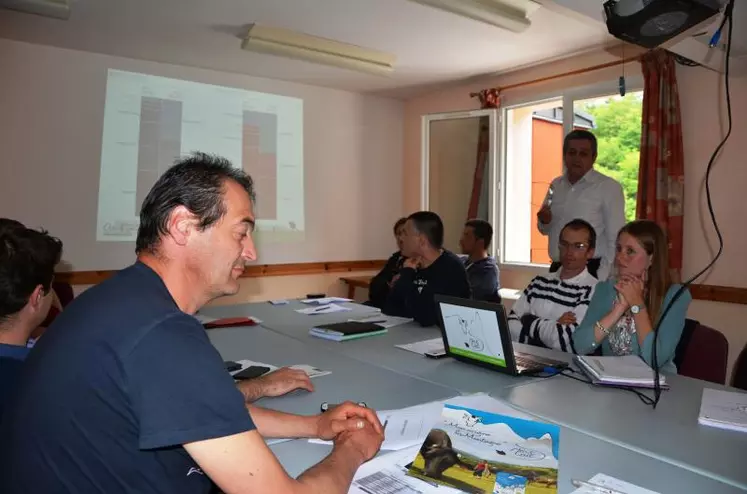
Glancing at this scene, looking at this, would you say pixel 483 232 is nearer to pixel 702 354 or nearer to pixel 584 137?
pixel 584 137

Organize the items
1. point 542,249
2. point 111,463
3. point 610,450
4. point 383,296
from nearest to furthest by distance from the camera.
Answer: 1. point 111,463
2. point 610,450
3. point 383,296
4. point 542,249

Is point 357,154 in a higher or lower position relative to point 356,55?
lower

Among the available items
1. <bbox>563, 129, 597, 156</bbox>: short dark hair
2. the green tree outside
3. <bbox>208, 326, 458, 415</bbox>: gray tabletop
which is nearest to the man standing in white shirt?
<bbox>563, 129, 597, 156</bbox>: short dark hair

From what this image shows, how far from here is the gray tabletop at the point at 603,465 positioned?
1.03 meters

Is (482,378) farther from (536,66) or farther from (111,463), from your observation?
(536,66)

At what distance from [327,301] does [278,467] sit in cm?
244

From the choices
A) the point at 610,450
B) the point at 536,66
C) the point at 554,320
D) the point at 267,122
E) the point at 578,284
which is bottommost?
the point at 610,450

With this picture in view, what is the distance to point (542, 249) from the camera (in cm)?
473

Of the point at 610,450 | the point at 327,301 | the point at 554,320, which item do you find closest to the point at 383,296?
the point at 327,301

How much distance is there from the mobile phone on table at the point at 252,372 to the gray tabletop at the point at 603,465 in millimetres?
532

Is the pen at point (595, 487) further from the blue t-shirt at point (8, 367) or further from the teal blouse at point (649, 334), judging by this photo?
the blue t-shirt at point (8, 367)

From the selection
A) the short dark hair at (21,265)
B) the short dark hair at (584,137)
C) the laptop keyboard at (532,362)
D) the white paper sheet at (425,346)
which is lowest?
the laptop keyboard at (532,362)

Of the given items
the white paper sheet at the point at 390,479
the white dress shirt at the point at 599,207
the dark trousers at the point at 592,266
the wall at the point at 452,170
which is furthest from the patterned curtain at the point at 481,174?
the white paper sheet at the point at 390,479

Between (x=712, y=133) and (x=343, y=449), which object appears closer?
(x=343, y=449)
